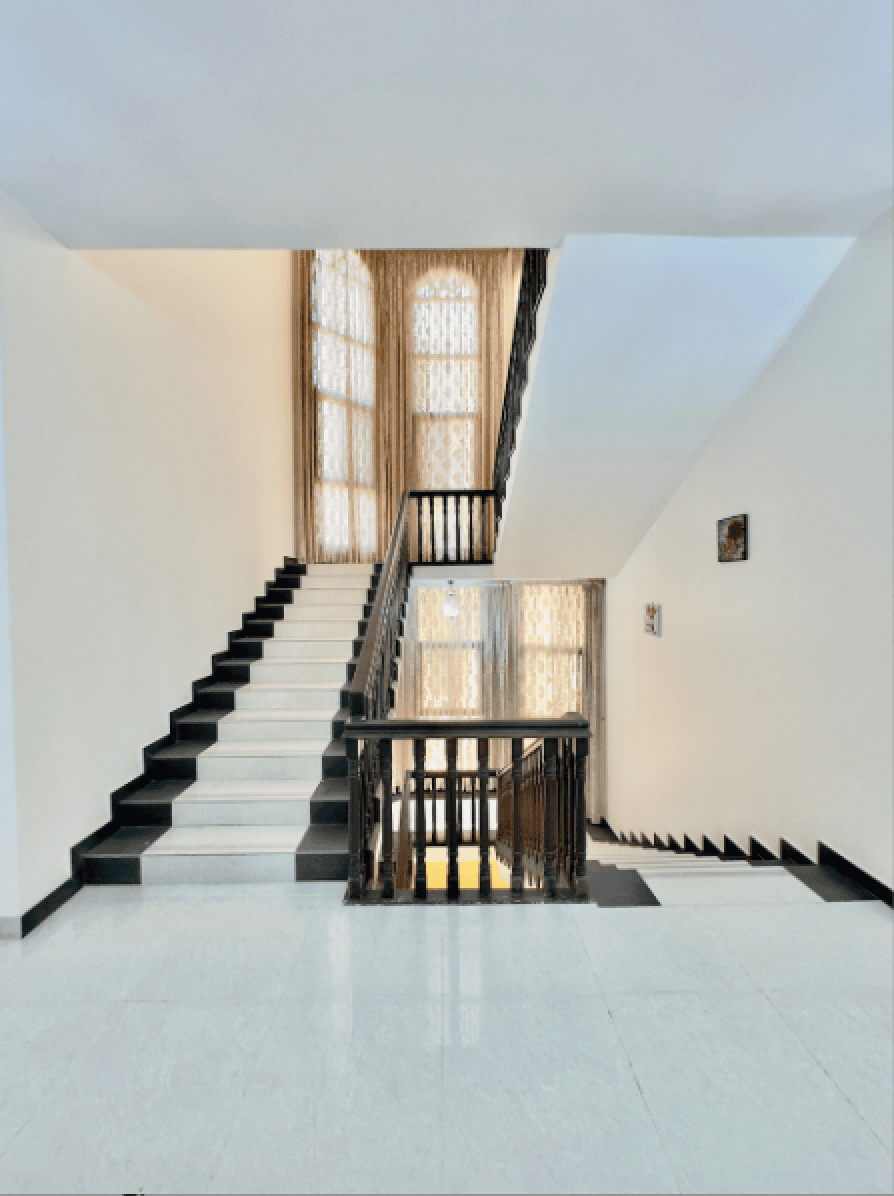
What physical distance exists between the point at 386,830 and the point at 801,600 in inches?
91.0

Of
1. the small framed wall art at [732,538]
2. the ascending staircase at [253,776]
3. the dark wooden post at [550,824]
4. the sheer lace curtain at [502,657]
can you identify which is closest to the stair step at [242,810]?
the ascending staircase at [253,776]

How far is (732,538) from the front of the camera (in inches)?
158

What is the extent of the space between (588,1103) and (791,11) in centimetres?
283

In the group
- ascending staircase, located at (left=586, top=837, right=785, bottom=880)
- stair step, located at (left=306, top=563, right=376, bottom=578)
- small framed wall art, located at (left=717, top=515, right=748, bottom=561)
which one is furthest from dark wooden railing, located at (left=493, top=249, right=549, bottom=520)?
ascending staircase, located at (left=586, top=837, right=785, bottom=880)

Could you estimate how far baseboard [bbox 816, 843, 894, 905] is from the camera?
2.75m

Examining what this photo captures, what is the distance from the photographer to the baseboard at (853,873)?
2754mm

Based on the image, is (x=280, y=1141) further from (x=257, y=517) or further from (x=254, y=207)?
(x=257, y=517)

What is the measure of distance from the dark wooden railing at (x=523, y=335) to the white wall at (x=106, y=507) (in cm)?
228

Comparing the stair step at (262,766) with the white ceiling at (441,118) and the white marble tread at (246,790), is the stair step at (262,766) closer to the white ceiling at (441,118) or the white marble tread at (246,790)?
the white marble tread at (246,790)

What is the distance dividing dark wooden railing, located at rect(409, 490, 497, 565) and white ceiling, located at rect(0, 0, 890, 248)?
4705 millimetres

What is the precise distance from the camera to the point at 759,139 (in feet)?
6.93

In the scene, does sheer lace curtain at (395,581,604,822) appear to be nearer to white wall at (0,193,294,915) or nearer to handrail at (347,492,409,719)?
handrail at (347,492,409,719)

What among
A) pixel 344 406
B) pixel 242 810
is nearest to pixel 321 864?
pixel 242 810

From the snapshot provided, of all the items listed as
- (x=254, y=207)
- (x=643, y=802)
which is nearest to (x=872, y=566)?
(x=254, y=207)
